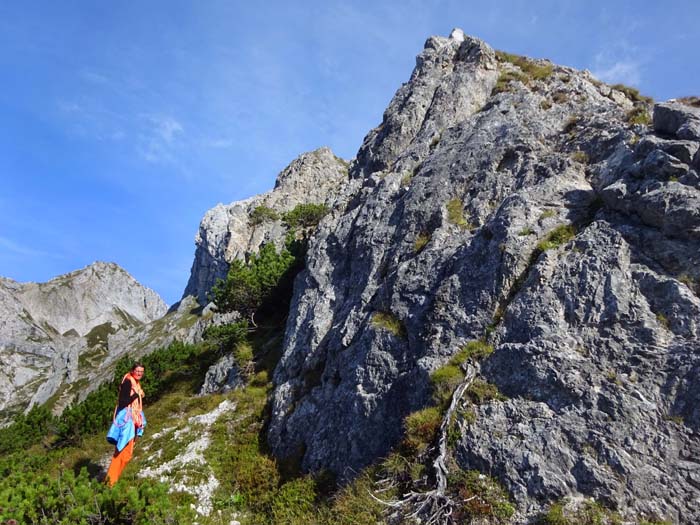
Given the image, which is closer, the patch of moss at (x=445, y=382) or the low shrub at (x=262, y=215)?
the patch of moss at (x=445, y=382)

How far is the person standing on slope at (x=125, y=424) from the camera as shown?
11.4 meters

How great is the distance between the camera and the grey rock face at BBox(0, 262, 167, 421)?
118m

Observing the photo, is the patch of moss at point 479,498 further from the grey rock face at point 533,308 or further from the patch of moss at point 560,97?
the patch of moss at point 560,97

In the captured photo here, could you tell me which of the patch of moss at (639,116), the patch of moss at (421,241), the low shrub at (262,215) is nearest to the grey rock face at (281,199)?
the low shrub at (262,215)

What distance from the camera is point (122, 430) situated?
462 inches

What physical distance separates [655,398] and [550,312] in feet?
9.86

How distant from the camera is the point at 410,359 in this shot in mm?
13352

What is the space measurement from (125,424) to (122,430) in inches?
6.8

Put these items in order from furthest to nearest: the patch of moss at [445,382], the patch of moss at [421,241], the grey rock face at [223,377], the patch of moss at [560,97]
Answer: the grey rock face at [223,377], the patch of moss at [560,97], the patch of moss at [421,241], the patch of moss at [445,382]

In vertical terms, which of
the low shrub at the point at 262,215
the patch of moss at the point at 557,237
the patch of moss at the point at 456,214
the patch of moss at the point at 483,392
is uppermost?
the low shrub at the point at 262,215

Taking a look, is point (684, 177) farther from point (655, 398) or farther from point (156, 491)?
point (156, 491)

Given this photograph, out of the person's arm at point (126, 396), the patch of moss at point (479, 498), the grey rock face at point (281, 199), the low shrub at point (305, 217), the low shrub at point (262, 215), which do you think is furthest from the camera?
the low shrub at point (262, 215)

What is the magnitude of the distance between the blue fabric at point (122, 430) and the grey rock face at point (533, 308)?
5685mm

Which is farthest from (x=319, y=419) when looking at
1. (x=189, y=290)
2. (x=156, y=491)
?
(x=189, y=290)
